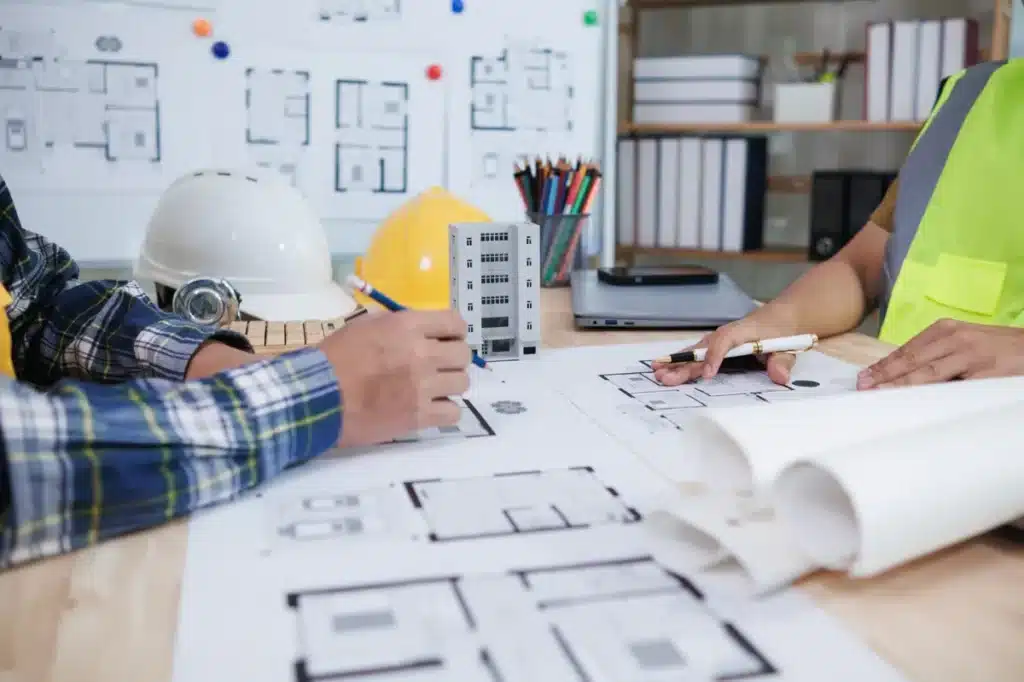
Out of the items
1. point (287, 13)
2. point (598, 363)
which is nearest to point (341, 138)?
point (287, 13)

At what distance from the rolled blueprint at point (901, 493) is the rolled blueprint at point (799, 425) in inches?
0.8

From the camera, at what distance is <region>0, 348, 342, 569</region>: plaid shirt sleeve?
1.62 feet

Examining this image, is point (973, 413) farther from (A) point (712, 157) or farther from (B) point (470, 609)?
(A) point (712, 157)

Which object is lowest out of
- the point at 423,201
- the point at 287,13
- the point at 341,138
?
the point at 423,201

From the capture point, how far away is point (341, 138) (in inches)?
79.7

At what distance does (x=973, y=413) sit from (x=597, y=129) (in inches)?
69.6

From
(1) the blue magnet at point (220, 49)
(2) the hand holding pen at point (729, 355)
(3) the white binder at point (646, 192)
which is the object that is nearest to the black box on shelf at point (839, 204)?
(3) the white binder at point (646, 192)

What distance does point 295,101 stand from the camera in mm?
1981

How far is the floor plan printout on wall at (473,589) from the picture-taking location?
392mm

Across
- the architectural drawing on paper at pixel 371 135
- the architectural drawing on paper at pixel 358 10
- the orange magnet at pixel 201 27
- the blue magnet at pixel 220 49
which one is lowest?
the architectural drawing on paper at pixel 371 135

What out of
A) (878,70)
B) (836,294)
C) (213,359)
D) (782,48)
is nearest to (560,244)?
(836,294)

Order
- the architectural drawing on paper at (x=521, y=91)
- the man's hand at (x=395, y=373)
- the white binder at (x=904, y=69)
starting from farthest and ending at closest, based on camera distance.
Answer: the white binder at (x=904, y=69) < the architectural drawing on paper at (x=521, y=91) < the man's hand at (x=395, y=373)

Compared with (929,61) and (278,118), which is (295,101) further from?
(929,61)

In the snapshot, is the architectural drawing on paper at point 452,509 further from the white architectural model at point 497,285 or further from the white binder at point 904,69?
the white binder at point 904,69
